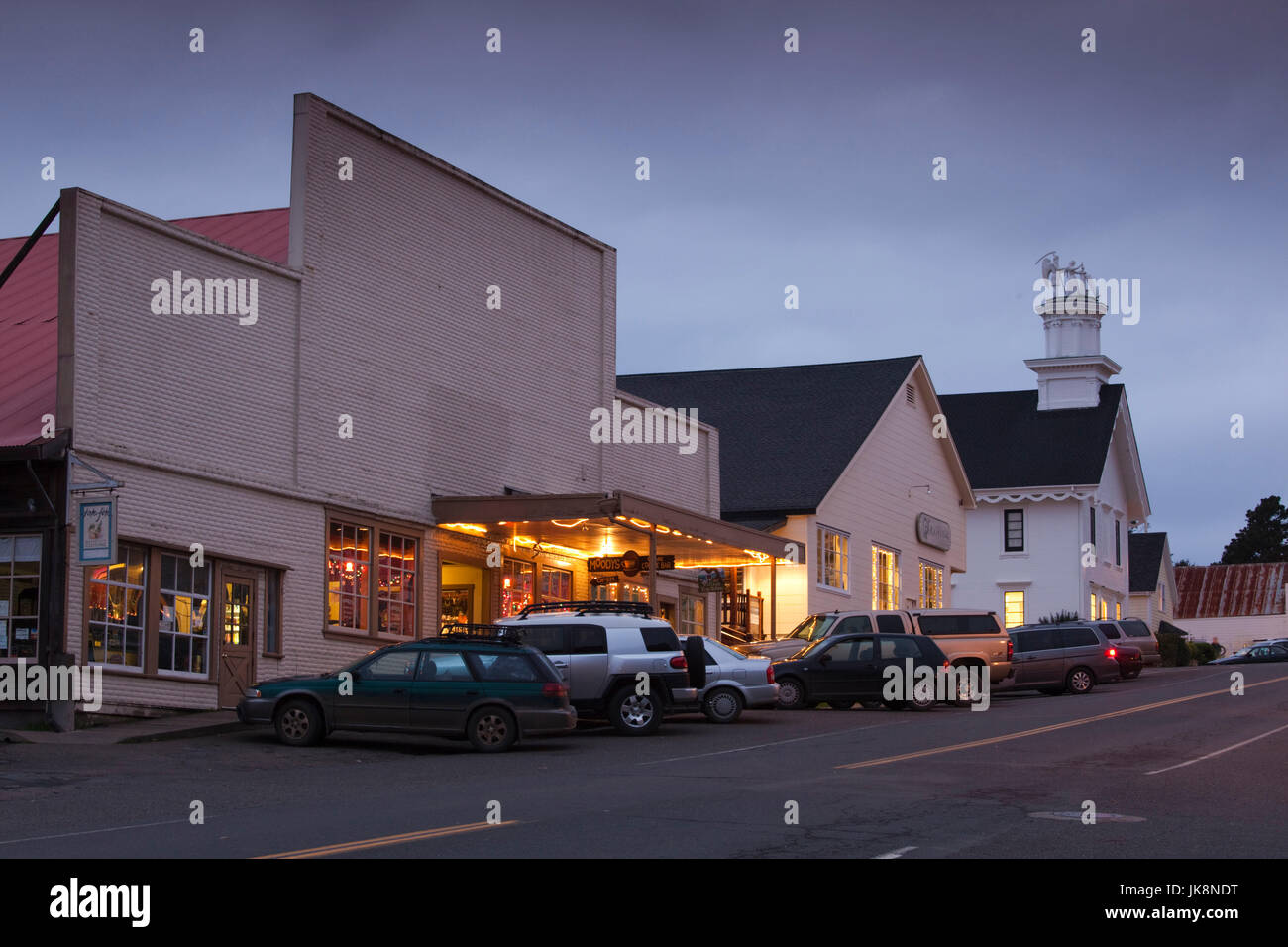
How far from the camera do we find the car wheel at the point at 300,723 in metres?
21.6

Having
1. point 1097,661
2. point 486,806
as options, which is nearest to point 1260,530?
point 1097,661

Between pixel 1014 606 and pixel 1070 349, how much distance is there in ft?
35.2

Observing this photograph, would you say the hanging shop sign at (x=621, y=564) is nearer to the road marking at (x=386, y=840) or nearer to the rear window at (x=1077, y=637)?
the rear window at (x=1077, y=637)

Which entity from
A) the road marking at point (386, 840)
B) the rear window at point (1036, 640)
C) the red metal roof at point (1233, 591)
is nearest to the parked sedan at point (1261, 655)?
the red metal roof at point (1233, 591)

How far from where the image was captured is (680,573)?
126ft

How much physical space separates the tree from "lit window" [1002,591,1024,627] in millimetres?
58424

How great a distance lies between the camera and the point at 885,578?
48.6 metres

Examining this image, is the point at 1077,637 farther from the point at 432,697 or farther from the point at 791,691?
the point at 432,697

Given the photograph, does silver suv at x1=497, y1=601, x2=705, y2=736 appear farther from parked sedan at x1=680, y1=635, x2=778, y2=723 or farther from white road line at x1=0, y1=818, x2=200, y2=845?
white road line at x1=0, y1=818, x2=200, y2=845

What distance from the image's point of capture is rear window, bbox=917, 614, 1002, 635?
35594 mm

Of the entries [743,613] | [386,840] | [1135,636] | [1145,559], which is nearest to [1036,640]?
[743,613]

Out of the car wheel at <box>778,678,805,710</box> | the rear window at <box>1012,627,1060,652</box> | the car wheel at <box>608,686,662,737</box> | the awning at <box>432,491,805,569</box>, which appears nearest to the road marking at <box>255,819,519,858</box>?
the car wheel at <box>608,686,662,737</box>

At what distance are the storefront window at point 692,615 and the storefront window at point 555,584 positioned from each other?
5042 millimetres

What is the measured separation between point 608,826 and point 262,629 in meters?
14.3
